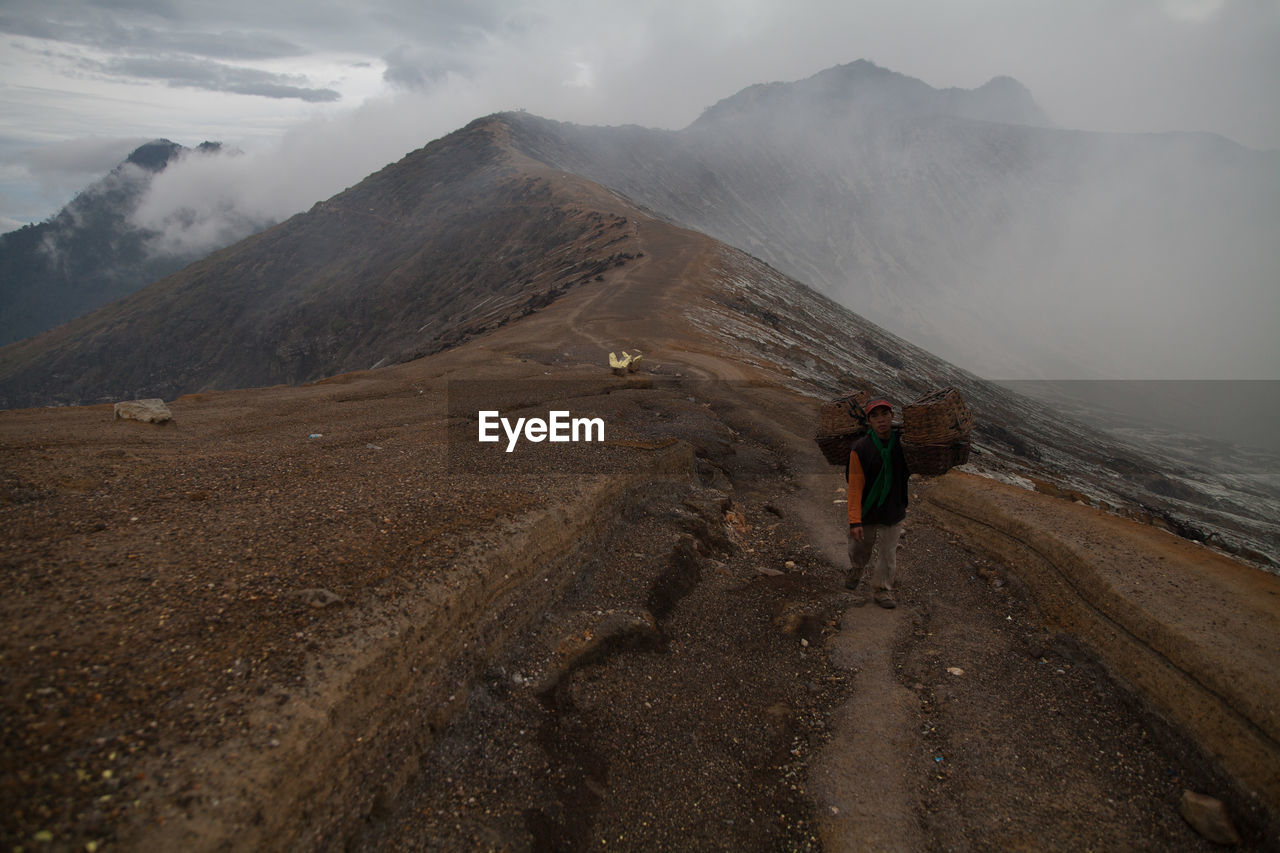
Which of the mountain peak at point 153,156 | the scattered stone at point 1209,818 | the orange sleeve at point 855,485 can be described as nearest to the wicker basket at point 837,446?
the orange sleeve at point 855,485

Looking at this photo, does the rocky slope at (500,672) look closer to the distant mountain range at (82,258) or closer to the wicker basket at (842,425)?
the wicker basket at (842,425)

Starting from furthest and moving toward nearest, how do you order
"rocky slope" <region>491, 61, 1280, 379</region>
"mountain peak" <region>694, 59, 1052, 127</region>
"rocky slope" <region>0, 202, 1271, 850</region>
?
"mountain peak" <region>694, 59, 1052, 127</region>, "rocky slope" <region>491, 61, 1280, 379</region>, "rocky slope" <region>0, 202, 1271, 850</region>

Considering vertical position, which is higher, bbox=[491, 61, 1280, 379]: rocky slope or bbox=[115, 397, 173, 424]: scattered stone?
bbox=[491, 61, 1280, 379]: rocky slope

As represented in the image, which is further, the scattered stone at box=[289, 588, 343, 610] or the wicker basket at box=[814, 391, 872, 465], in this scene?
the wicker basket at box=[814, 391, 872, 465]

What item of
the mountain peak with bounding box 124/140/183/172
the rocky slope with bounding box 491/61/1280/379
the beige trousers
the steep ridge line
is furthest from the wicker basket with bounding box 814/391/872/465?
the mountain peak with bounding box 124/140/183/172

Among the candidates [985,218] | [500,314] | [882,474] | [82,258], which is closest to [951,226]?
[985,218]

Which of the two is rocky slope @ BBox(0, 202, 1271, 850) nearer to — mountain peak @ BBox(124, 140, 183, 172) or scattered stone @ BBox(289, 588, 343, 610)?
scattered stone @ BBox(289, 588, 343, 610)

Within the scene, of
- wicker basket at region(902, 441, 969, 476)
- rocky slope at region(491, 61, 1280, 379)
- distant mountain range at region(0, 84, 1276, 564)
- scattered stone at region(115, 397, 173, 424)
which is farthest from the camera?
rocky slope at region(491, 61, 1280, 379)
